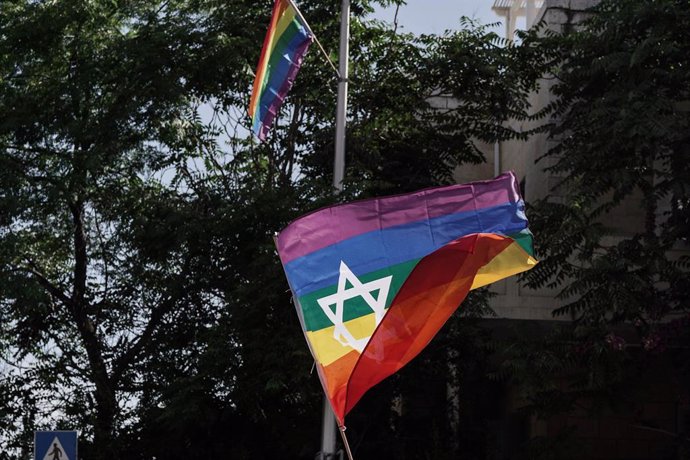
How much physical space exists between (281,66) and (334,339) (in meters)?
5.68

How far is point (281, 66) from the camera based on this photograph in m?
14.7

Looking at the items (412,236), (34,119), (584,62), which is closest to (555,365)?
(584,62)

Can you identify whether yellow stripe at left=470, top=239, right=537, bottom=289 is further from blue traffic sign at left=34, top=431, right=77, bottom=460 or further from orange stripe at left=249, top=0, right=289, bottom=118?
blue traffic sign at left=34, top=431, right=77, bottom=460

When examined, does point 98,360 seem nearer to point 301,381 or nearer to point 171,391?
point 171,391

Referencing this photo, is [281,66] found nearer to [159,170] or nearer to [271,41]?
[271,41]

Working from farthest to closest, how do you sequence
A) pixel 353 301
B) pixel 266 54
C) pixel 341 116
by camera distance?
1. pixel 266 54
2. pixel 341 116
3. pixel 353 301

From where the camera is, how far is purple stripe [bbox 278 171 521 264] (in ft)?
34.1

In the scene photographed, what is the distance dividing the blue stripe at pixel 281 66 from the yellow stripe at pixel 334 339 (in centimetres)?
521

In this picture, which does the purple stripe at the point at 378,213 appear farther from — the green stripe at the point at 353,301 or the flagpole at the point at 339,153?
the flagpole at the point at 339,153

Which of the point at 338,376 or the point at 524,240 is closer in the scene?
the point at 338,376

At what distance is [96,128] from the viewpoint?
61.2 ft

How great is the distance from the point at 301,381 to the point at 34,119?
6352mm

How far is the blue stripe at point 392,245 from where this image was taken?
10.2 metres

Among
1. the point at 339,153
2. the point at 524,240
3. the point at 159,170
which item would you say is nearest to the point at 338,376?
the point at 524,240
